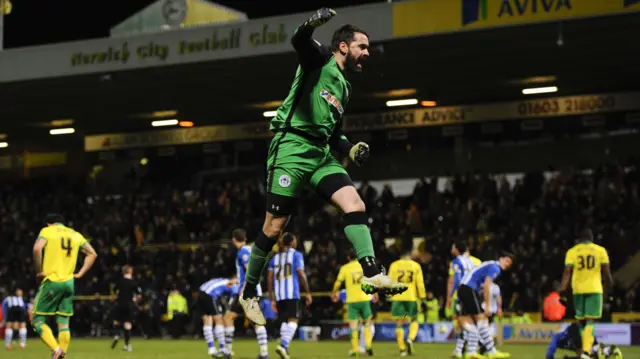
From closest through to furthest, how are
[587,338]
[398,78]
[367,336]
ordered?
[587,338], [367,336], [398,78]

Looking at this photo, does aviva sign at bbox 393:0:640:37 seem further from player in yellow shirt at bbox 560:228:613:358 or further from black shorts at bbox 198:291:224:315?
black shorts at bbox 198:291:224:315

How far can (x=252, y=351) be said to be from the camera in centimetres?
2375

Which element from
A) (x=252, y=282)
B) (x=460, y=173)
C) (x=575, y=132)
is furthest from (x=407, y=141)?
(x=252, y=282)

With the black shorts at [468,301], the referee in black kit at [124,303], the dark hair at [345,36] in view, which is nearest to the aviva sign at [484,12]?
the black shorts at [468,301]

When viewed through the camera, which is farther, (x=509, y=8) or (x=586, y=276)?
(x=509, y=8)

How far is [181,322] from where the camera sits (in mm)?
32594

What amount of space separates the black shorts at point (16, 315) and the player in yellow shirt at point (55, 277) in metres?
12.5

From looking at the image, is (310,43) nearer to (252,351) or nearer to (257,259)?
(257,259)

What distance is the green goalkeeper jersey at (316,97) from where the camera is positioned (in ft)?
28.6

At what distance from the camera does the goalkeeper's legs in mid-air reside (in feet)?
27.7

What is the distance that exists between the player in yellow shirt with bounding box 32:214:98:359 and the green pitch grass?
5103 mm

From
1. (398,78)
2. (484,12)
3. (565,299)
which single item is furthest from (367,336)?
(398,78)

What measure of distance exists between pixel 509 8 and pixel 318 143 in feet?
52.3

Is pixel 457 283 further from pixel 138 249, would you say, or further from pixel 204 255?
pixel 138 249
